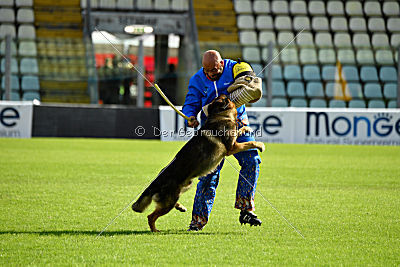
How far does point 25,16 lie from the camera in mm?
23516

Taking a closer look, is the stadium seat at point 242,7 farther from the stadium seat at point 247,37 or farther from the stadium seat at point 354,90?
the stadium seat at point 354,90

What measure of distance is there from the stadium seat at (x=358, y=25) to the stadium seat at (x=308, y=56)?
599 centimetres

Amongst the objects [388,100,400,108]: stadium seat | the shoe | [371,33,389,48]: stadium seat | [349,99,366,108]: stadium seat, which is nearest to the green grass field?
the shoe

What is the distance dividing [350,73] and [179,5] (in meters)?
7.94

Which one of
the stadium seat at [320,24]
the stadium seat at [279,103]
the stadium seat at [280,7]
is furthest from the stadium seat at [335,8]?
the stadium seat at [279,103]

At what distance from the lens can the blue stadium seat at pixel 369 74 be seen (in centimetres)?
1961

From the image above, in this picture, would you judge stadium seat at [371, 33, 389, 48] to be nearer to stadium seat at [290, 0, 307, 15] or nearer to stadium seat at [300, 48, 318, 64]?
stadium seat at [290, 0, 307, 15]

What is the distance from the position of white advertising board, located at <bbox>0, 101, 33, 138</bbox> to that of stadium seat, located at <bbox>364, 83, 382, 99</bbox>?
10296 mm

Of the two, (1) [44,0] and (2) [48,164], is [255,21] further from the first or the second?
(2) [48,164]

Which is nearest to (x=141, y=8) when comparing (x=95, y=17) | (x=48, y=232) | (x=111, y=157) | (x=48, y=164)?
(x=95, y=17)

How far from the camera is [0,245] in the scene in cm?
526

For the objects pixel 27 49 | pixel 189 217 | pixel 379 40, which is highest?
pixel 379 40

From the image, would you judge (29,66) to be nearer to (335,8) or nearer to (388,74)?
(388,74)

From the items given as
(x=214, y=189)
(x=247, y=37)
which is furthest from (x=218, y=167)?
(x=247, y=37)
